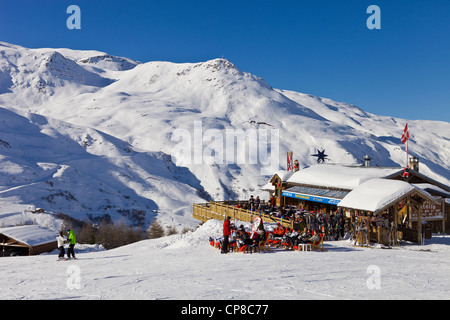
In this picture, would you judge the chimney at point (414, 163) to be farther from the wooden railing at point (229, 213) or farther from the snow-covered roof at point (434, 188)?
the wooden railing at point (229, 213)

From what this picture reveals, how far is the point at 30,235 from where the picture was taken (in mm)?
26609

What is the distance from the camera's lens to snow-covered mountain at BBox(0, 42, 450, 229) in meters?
63.9

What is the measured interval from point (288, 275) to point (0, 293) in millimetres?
7828

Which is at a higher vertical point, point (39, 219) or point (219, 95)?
point (219, 95)

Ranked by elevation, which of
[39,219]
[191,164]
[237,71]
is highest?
[237,71]

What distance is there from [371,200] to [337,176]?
790cm

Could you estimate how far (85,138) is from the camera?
87750mm

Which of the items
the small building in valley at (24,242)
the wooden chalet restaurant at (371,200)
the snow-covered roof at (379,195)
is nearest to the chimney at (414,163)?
the wooden chalet restaurant at (371,200)

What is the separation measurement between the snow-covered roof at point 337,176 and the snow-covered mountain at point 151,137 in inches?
1219

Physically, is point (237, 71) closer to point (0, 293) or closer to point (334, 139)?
point (334, 139)

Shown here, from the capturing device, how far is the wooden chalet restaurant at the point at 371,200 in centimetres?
1727

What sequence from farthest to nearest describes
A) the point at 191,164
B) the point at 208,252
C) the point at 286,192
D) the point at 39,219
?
the point at 191,164 < the point at 39,219 < the point at 286,192 < the point at 208,252
